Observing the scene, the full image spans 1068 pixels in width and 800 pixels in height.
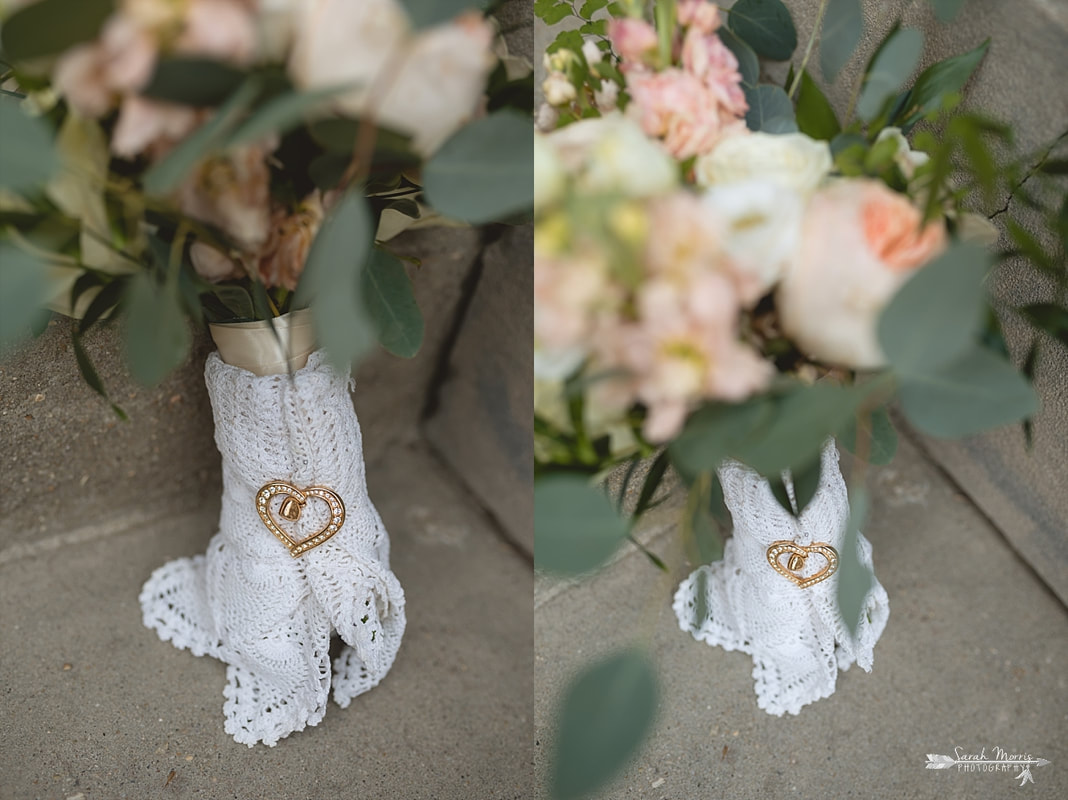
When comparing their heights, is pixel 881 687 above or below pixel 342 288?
below

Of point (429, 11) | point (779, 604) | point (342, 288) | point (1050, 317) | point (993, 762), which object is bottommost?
point (993, 762)

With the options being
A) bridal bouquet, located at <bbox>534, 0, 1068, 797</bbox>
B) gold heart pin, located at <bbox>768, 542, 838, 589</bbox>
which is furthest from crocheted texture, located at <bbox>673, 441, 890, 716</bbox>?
bridal bouquet, located at <bbox>534, 0, 1068, 797</bbox>

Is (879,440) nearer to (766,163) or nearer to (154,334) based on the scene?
(766,163)

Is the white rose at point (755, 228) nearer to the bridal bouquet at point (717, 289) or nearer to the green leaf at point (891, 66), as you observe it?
the bridal bouquet at point (717, 289)

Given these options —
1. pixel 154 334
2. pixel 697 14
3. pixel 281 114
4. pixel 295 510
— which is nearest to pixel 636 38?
pixel 697 14

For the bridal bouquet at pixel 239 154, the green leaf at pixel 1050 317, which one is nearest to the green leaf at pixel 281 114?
the bridal bouquet at pixel 239 154

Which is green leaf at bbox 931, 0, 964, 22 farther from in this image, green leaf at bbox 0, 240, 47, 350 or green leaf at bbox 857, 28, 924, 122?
green leaf at bbox 0, 240, 47, 350

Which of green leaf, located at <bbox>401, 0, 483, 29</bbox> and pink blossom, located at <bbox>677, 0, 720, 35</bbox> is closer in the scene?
green leaf, located at <bbox>401, 0, 483, 29</bbox>
